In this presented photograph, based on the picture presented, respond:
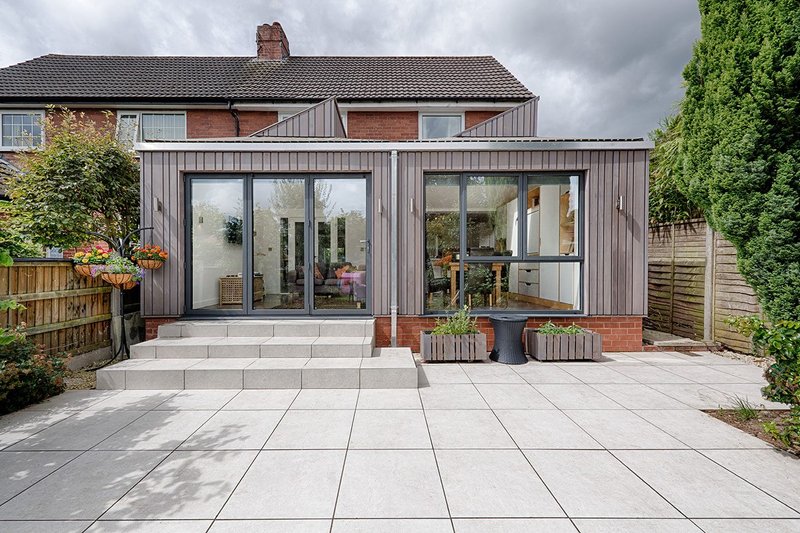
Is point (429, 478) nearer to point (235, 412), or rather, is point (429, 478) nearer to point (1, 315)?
point (235, 412)

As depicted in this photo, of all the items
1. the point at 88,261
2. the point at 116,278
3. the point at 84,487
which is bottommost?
the point at 84,487

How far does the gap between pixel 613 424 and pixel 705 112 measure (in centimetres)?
385

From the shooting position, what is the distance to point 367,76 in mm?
11422

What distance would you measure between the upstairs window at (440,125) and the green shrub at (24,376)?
906 centimetres

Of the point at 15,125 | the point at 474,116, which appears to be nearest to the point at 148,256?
the point at 474,116

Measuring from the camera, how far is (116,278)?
474 cm

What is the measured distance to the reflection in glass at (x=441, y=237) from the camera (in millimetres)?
5516

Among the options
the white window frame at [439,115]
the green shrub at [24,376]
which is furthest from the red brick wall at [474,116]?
the green shrub at [24,376]

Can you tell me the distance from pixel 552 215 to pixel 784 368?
10.8 ft

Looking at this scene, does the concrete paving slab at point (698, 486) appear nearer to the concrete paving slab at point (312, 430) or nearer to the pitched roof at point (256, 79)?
the concrete paving slab at point (312, 430)

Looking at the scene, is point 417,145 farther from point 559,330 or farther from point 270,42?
point 270,42

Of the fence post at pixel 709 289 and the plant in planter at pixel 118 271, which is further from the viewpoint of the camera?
the fence post at pixel 709 289

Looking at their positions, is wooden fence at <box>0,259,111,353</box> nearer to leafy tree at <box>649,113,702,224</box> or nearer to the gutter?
the gutter

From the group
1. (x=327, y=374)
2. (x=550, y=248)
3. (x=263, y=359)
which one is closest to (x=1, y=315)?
(x=263, y=359)
